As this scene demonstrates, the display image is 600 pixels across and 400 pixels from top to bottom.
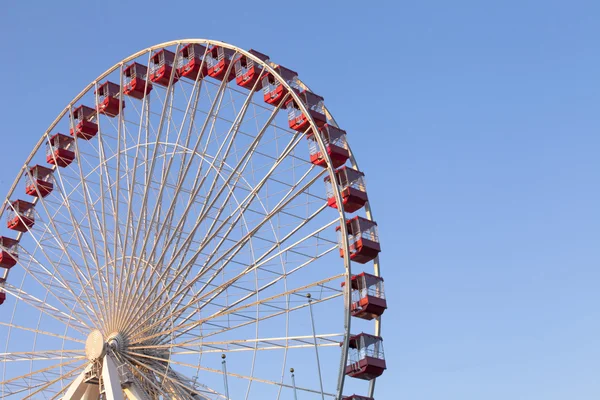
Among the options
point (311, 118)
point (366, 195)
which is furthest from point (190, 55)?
point (366, 195)

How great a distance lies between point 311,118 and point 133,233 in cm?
612

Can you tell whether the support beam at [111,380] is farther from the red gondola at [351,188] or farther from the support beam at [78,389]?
the red gondola at [351,188]

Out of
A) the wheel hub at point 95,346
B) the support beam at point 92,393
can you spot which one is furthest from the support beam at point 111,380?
the support beam at point 92,393

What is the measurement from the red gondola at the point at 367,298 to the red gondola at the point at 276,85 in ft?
18.9

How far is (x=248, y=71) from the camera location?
99.5 feet

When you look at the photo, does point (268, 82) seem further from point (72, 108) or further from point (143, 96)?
point (72, 108)

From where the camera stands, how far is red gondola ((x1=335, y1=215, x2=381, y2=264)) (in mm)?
27797

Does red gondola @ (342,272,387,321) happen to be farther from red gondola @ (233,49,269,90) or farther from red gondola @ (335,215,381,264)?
red gondola @ (233,49,269,90)

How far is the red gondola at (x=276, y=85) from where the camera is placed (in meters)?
29.4

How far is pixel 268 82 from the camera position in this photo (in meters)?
29.8

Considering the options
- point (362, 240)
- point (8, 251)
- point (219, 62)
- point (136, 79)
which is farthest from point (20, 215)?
point (362, 240)

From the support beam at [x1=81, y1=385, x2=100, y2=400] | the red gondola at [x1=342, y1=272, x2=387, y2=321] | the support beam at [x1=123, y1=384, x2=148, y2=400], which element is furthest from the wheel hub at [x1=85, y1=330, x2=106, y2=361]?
the red gondola at [x1=342, y1=272, x2=387, y2=321]

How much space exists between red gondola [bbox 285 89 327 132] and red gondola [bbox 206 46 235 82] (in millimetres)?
2570

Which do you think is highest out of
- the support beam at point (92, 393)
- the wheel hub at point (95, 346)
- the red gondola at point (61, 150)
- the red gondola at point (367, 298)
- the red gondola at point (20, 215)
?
the red gondola at point (61, 150)
